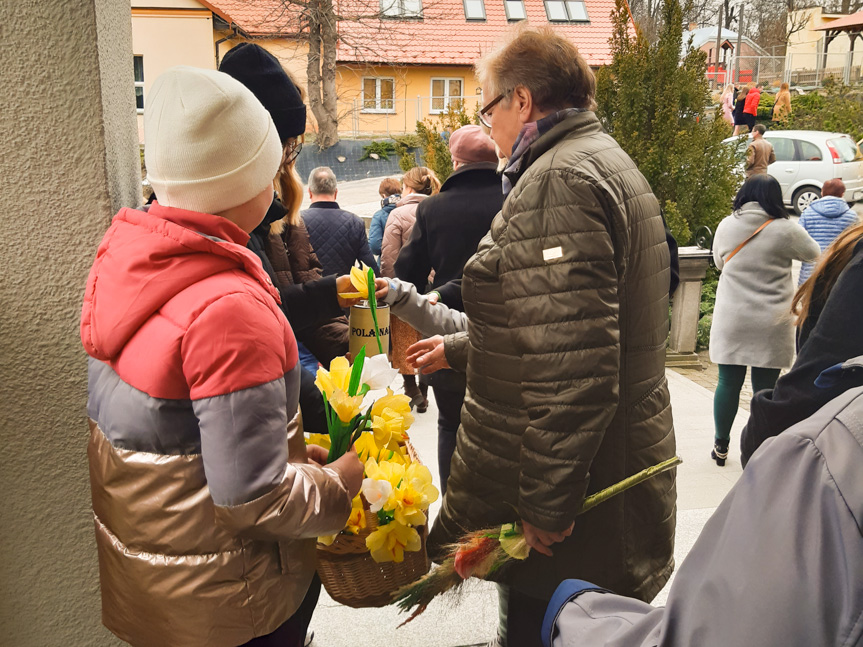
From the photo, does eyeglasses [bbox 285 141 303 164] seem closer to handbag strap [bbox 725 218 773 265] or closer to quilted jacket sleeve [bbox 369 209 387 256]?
handbag strap [bbox 725 218 773 265]

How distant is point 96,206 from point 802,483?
72.0 inches

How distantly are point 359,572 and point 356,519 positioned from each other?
0.49 ft

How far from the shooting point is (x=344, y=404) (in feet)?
5.77

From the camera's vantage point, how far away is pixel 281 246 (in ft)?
8.96

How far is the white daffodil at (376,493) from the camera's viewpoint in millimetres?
1712

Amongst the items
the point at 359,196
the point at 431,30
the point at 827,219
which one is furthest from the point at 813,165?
the point at 431,30

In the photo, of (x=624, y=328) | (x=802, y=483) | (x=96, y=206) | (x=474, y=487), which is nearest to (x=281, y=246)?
(x=96, y=206)

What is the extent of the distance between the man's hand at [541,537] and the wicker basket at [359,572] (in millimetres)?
303

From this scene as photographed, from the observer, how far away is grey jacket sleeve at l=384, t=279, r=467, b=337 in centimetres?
277

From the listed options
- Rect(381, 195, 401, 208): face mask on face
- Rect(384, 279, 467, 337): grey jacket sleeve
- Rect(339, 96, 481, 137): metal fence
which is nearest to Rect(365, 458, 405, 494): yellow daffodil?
Rect(384, 279, 467, 337): grey jacket sleeve

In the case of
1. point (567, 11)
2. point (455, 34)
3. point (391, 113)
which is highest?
point (567, 11)

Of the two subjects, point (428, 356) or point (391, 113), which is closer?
point (428, 356)

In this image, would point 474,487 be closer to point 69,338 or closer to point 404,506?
point 404,506

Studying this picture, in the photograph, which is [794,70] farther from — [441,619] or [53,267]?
[53,267]
